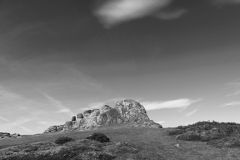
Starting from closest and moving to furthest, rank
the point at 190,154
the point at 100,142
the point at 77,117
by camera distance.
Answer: the point at 190,154 < the point at 100,142 < the point at 77,117

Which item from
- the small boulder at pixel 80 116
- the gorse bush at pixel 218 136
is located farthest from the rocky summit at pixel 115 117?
the gorse bush at pixel 218 136

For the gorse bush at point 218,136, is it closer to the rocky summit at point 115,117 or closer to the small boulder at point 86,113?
the rocky summit at point 115,117

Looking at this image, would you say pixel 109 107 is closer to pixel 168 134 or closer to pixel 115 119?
pixel 115 119

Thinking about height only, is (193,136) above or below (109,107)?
below

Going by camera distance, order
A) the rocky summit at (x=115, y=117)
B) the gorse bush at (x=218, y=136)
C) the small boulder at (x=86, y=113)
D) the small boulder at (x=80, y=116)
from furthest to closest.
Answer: the small boulder at (x=80, y=116) → the small boulder at (x=86, y=113) → the rocky summit at (x=115, y=117) → the gorse bush at (x=218, y=136)

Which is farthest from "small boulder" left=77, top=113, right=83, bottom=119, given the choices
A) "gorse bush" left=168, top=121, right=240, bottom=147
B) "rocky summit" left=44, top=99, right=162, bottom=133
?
"gorse bush" left=168, top=121, right=240, bottom=147

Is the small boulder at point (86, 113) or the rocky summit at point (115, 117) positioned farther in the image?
the small boulder at point (86, 113)

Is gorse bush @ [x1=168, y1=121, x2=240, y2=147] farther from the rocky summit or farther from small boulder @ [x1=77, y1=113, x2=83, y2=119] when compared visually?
small boulder @ [x1=77, y1=113, x2=83, y2=119]

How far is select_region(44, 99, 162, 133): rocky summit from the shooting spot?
79.6 metres

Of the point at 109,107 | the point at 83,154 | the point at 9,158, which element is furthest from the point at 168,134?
the point at 109,107

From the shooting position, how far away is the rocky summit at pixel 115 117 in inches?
3135

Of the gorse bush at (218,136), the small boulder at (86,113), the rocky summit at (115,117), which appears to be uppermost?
the small boulder at (86,113)

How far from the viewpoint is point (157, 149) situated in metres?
35.0

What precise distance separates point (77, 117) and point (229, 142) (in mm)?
66430
